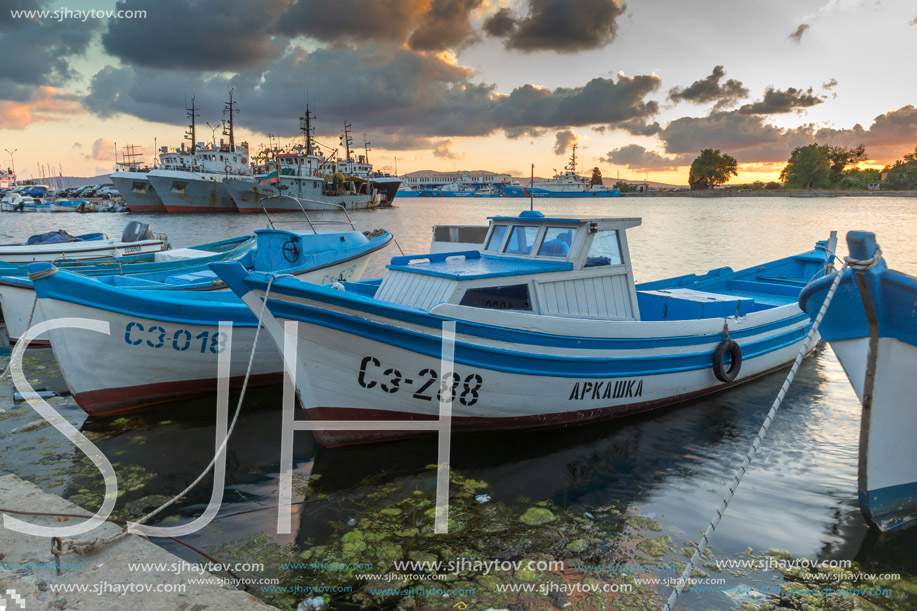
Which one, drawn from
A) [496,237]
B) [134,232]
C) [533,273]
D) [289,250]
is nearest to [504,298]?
[533,273]

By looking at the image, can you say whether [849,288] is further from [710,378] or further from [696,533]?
[710,378]

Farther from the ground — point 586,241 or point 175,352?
point 586,241

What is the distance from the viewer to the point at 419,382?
6.66m

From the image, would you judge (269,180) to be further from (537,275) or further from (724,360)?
(724,360)

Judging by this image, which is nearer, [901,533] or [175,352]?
[901,533]

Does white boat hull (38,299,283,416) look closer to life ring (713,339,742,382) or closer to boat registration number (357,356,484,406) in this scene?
boat registration number (357,356,484,406)

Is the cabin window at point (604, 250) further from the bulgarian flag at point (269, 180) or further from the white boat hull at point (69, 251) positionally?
the bulgarian flag at point (269, 180)

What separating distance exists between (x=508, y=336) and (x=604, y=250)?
242cm

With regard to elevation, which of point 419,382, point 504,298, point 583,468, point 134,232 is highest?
point 134,232

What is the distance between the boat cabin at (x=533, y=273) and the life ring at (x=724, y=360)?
6.01ft

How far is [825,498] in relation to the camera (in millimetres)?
6488

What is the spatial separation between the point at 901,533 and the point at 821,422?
3653 mm

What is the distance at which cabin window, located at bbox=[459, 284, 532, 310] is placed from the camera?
739 centimetres

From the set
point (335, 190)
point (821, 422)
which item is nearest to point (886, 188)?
point (335, 190)
